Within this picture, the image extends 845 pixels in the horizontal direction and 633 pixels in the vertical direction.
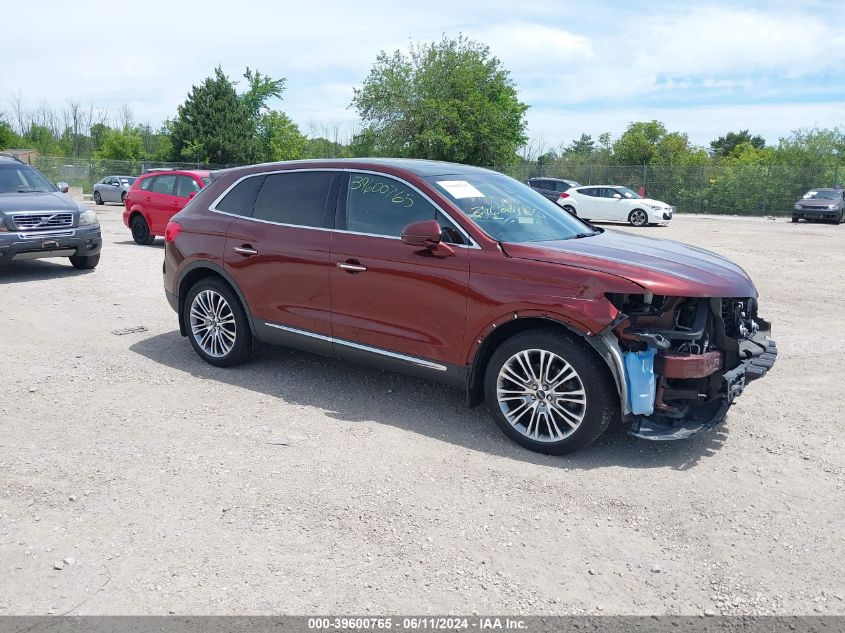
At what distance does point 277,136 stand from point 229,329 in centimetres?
5646

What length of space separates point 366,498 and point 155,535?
110 centimetres

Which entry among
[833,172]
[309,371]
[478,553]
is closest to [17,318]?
[309,371]

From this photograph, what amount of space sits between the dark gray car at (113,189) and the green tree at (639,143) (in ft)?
107

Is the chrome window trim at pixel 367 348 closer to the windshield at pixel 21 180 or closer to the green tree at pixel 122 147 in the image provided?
the windshield at pixel 21 180

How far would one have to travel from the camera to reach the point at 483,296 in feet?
16.0

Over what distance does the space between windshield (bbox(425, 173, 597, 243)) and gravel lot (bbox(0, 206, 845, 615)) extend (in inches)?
54.1

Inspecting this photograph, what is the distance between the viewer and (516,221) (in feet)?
17.8

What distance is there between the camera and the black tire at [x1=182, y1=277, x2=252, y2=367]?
6.35 m

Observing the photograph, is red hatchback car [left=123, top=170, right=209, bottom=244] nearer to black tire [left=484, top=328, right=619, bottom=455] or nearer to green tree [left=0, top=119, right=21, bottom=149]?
black tire [left=484, top=328, right=619, bottom=455]

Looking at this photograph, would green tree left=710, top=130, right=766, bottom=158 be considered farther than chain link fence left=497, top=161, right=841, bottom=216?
Yes

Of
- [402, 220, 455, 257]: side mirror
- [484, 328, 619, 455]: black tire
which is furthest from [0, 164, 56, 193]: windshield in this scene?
[484, 328, 619, 455]: black tire

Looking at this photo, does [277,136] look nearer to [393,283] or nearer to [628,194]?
[628,194]

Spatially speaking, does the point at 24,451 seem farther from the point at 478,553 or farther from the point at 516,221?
the point at 516,221

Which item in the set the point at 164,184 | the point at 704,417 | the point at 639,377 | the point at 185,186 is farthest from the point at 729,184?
the point at 639,377
